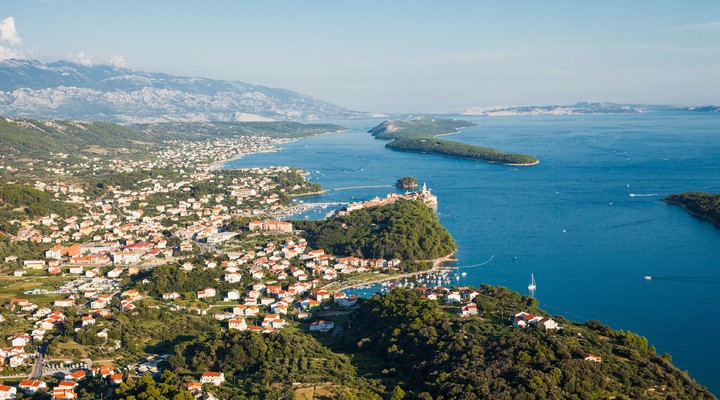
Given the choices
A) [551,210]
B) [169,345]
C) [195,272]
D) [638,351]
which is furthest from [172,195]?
[638,351]

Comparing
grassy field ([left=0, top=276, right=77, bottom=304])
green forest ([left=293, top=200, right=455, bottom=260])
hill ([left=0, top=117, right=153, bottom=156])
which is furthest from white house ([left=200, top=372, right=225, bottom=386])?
hill ([left=0, top=117, right=153, bottom=156])

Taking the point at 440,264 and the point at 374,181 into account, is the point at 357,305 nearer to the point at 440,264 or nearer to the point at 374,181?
the point at 440,264

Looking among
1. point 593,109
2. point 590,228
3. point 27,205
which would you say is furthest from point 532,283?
point 593,109

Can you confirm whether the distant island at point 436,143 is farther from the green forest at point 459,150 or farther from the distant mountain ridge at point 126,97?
the distant mountain ridge at point 126,97

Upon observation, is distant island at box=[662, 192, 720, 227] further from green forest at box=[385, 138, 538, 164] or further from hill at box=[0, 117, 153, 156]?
hill at box=[0, 117, 153, 156]

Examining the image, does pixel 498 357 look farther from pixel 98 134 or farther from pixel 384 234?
pixel 98 134

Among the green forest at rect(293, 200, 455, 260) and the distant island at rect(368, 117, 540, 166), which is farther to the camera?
the distant island at rect(368, 117, 540, 166)
